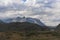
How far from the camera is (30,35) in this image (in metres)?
67.9

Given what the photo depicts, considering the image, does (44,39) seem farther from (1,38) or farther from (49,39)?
(1,38)

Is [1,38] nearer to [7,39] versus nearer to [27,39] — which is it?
[7,39]

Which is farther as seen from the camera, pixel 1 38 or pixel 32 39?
pixel 1 38

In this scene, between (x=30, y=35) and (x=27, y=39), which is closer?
(x=27, y=39)

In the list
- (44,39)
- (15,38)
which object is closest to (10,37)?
(15,38)

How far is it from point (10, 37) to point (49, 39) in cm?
1253

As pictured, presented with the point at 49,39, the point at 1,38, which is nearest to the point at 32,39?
the point at 49,39

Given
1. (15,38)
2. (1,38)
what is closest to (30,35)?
(15,38)

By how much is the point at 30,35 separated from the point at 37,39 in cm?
769

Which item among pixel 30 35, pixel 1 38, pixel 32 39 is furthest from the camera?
pixel 30 35

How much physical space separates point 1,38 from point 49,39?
47.1 ft

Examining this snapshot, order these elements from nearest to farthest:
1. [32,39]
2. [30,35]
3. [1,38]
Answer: [32,39], [1,38], [30,35]

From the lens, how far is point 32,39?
196 feet

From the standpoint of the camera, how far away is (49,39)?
61.6 m
